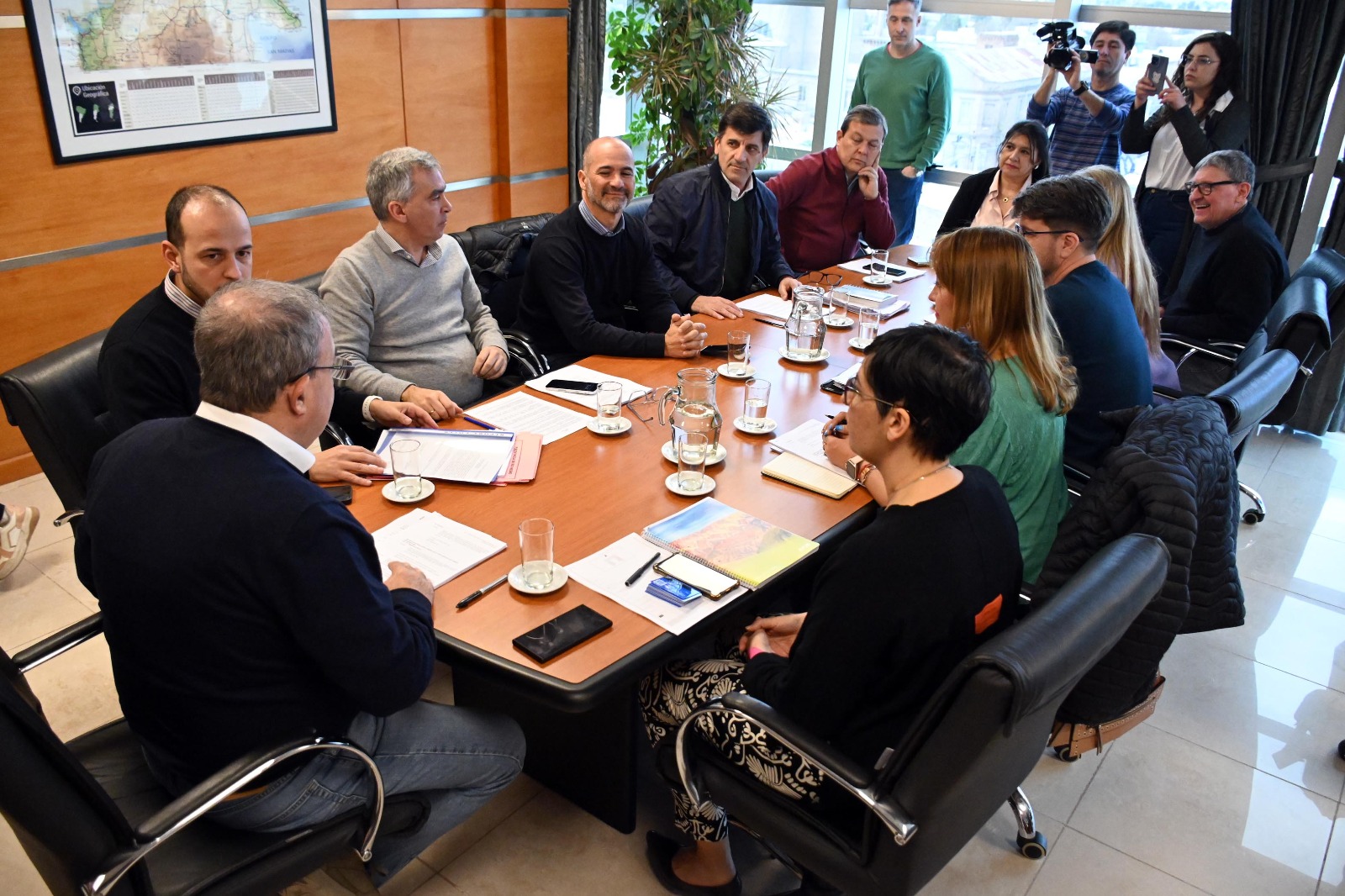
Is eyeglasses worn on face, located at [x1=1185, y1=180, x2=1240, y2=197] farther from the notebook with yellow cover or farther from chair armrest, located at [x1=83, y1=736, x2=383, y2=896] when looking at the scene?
chair armrest, located at [x1=83, y1=736, x2=383, y2=896]

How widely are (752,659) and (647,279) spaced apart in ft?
6.75

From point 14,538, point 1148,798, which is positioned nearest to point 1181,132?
point 1148,798

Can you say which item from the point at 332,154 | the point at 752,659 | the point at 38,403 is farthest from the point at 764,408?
the point at 332,154

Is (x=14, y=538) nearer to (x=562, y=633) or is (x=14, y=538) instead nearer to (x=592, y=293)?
(x=592, y=293)

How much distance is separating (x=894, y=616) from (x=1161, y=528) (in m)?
0.71

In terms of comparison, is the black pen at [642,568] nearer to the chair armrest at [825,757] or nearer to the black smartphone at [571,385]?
the chair armrest at [825,757]

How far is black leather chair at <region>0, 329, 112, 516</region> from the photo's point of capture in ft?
7.04

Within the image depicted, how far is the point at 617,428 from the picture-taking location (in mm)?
2520

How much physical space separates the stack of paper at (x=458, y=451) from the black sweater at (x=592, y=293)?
767 mm

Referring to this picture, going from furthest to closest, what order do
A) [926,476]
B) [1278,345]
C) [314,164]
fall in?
[314,164]
[1278,345]
[926,476]

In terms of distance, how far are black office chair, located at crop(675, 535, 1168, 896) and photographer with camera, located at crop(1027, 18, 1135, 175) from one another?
4.02 m

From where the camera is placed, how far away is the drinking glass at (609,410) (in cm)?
252

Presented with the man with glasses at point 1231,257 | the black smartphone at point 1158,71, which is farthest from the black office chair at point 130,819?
the black smartphone at point 1158,71

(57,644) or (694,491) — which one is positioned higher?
(694,491)
